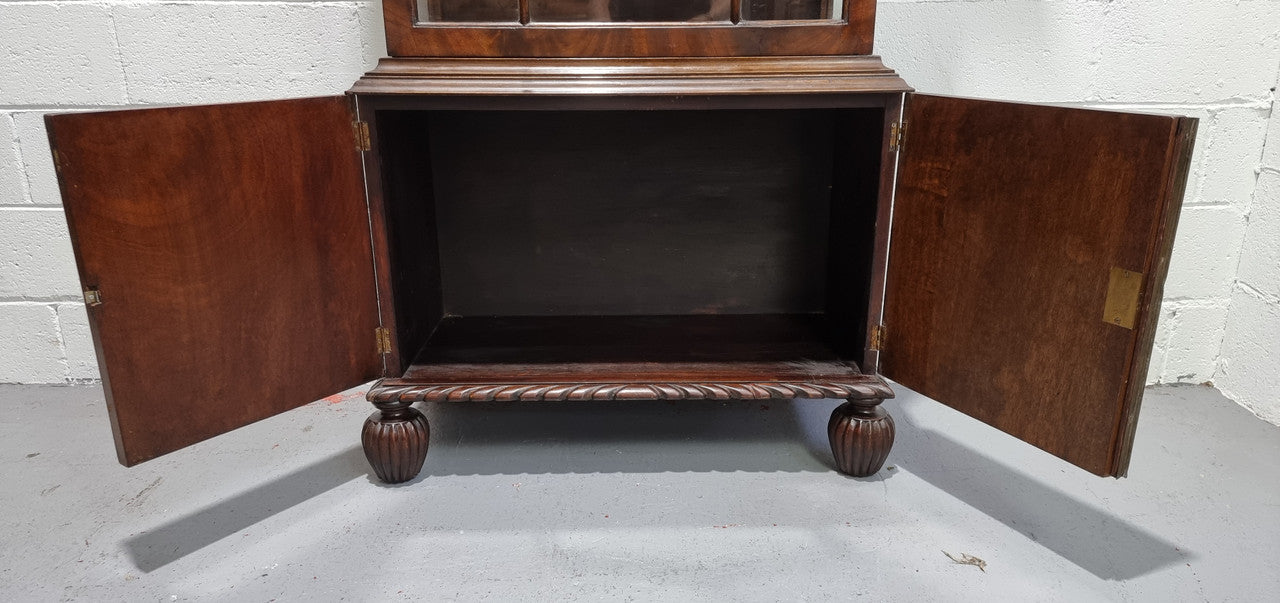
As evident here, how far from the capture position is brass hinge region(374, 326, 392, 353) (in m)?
1.29

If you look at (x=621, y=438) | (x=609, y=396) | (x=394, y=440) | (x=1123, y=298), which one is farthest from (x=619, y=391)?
(x=1123, y=298)

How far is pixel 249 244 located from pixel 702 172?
875 mm

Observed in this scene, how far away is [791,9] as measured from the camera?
1224mm

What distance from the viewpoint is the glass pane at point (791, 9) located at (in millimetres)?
1207

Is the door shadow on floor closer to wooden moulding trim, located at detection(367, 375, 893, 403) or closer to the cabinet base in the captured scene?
the cabinet base

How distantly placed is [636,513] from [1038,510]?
2.08 feet

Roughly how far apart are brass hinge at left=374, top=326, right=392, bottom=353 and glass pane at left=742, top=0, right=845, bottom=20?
2.46 ft

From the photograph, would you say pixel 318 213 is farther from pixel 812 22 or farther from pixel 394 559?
pixel 812 22

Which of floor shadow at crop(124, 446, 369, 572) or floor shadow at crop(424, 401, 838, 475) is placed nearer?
floor shadow at crop(124, 446, 369, 572)

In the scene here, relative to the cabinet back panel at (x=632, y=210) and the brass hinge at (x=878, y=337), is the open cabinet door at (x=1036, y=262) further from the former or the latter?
the cabinet back panel at (x=632, y=210)

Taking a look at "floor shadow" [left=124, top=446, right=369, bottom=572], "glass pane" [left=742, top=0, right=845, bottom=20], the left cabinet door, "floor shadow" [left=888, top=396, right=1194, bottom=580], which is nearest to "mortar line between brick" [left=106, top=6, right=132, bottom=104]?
the left cabinet door

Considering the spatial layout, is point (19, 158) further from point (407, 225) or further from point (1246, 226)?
point (1246, 226)

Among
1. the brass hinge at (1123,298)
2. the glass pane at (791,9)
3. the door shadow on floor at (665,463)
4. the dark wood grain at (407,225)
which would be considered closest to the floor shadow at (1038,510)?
the door shadow on floor at (665,463)

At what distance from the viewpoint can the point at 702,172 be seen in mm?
1641
